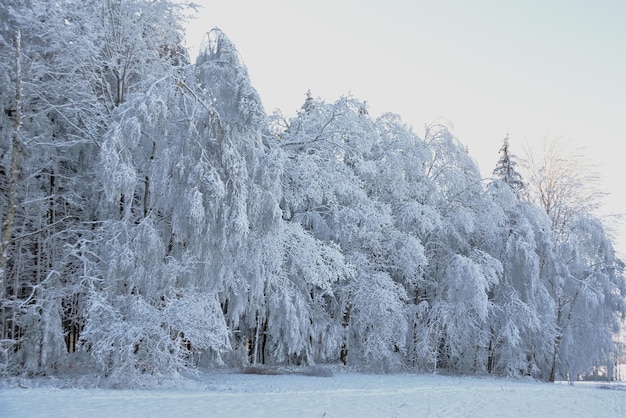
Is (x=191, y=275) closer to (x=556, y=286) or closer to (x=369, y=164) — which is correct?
(x=369, y=164)

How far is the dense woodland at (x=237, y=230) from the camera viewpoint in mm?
11602

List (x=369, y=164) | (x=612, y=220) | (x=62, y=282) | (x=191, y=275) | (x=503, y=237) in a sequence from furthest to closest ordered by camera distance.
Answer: (x=612, y=220) < (x=503, y=237) < (x=369, y=164) < (x=62, y=282) < (x=191, y=275)

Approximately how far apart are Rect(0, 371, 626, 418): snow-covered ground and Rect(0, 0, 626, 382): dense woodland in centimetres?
145

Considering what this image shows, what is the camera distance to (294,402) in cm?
952

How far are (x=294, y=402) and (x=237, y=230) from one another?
12.5ft

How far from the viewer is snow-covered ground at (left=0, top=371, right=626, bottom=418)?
802cm

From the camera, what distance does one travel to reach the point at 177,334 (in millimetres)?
11828

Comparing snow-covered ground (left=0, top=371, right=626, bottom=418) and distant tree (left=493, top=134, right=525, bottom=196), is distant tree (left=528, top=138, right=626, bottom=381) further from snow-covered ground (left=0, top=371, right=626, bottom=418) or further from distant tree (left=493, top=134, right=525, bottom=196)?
snow-covered ground (left=0, top=371, right=626, bottom=418)

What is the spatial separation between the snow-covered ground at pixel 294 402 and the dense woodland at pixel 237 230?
1.45 m

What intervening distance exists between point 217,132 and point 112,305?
4082mm

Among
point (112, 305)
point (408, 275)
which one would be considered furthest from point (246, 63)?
point (408, 275)

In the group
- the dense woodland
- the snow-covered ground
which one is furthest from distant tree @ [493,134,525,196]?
the snow-covered ground

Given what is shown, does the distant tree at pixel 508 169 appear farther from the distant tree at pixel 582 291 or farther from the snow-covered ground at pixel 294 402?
the snow-covered ground at pixel 294 402

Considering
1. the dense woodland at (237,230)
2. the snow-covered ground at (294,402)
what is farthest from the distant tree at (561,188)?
the snow-covered ground at (294,402)
